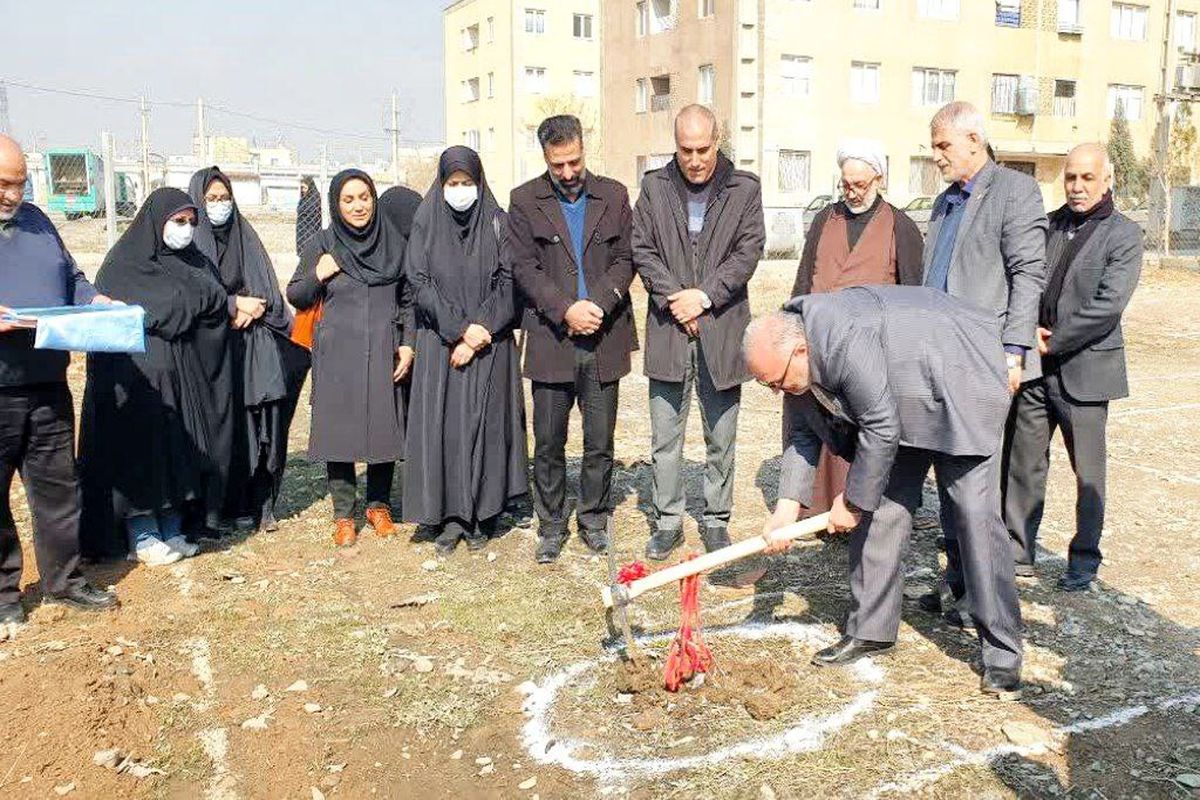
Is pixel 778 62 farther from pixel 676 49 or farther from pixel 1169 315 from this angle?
pixel 1169 315

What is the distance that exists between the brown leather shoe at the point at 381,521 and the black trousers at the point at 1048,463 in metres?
3.37

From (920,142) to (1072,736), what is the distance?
106 feet

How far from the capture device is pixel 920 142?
33.5 m

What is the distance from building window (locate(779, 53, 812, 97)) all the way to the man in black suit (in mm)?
27403

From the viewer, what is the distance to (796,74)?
3125 centimetres

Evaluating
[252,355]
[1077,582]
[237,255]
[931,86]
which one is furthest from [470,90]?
[1077,582]

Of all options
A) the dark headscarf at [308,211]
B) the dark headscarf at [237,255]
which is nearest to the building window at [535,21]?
the dark headscarf at [308,211]

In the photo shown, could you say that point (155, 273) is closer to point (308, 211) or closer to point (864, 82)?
point (308, 211)

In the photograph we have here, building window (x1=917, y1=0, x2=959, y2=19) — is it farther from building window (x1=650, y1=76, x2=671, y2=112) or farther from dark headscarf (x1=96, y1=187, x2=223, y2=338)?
A: dark headscarf (x1=96, y1=187, x2=223, y2=338)

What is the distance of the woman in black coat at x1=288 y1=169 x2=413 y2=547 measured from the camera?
5.79 metres

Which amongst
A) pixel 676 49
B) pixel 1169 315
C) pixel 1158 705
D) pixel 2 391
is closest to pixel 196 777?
pixel 2 391

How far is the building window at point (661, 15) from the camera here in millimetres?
34125

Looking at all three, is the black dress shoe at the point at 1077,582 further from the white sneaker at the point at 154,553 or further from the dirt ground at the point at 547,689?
the white sneaker at the point at 154,553

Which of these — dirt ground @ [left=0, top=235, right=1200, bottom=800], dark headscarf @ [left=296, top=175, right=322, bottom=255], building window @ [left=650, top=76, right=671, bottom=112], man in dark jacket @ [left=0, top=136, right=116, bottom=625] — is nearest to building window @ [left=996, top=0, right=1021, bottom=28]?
building window @ [left=650, top=76, right=671, bottom=112]
